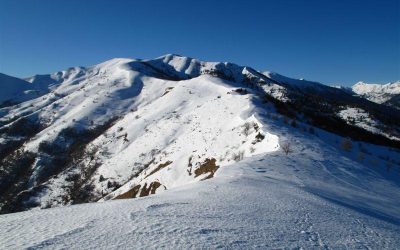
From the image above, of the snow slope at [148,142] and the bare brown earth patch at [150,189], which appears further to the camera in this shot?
the bare brown earth patch at [150,189]

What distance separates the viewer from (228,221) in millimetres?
8531

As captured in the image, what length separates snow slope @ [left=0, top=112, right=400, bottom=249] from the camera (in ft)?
23.2

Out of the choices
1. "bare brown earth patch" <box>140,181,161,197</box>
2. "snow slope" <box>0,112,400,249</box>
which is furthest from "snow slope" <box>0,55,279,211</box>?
"snow slope" <box>0,112,400,249</box>

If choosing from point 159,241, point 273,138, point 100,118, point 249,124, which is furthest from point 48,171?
point 159,241

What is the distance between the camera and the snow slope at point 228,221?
7.08 meters

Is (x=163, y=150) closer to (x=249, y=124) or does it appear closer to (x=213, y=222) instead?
(x=249, y=124)

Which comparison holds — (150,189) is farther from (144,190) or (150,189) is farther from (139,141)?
(139,141)

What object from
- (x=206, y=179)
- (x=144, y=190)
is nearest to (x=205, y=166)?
(x=144, y=190)

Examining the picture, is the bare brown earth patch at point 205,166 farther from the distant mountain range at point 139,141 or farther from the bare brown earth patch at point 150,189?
the bare brown earth patch at point 150,189

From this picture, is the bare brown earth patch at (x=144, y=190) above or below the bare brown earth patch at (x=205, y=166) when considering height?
below

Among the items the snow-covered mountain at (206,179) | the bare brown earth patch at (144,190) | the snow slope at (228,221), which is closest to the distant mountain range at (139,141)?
the bare brown earth patch at (144,190)

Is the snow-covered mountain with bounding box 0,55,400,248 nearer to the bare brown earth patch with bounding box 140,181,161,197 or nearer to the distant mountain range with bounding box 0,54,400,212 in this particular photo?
the bare brown earth patch with bounding box 140,181,161,197

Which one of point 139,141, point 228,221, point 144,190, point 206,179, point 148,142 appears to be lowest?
point 144,190

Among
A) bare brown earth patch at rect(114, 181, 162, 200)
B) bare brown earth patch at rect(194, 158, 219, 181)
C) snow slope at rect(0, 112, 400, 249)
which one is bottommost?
bare brown earth patch at rect(114, 181, 162, 200)
